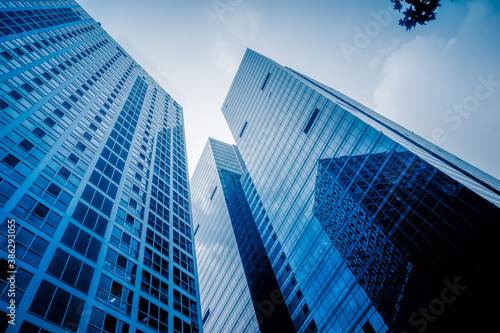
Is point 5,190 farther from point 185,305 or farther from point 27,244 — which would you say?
point 185,305

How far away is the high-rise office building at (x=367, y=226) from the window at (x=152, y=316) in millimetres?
21657

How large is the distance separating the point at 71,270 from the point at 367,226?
29.0 meters

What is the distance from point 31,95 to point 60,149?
26.9 ft

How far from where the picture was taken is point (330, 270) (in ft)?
127

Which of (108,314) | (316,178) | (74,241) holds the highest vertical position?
(316,178)

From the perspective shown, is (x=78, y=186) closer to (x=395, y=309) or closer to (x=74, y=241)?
(x=74, y=241)

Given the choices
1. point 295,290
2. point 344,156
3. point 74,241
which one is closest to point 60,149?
point 74,241

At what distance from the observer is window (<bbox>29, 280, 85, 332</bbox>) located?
55.7ft

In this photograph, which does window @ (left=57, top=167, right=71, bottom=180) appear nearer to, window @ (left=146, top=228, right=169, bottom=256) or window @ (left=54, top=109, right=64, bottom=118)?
window @ (left=54, top=109, right=64, bottom=118)

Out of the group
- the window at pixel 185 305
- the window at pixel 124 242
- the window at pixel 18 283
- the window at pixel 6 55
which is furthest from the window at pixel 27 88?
the window at pixel 185 305
